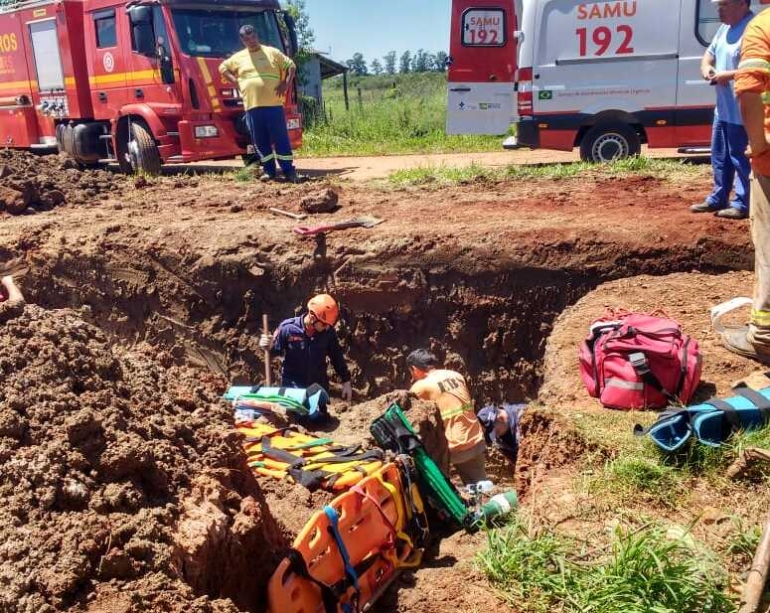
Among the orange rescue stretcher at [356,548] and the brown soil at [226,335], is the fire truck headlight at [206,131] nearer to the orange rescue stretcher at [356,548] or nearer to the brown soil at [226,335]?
the brown soil at [226,335]

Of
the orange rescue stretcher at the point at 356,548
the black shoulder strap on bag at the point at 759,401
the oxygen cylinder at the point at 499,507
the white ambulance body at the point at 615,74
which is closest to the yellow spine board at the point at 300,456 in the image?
the orange rescue stretcher at the point at 356,548

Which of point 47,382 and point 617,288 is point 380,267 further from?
point 47,382

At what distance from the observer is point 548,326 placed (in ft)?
24.1

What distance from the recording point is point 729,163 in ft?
23.2

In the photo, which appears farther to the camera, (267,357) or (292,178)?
(292,178)

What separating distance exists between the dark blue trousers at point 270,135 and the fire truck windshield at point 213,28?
1892 mm

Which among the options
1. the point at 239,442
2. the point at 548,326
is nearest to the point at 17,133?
the point at 548,326

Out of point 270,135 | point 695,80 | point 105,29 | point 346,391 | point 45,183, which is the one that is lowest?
point 346,391

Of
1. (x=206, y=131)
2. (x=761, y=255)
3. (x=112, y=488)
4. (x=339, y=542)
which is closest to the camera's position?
(x=112, y=488)

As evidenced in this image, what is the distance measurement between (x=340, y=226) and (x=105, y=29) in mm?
7252

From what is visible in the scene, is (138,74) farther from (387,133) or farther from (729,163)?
(729,163)

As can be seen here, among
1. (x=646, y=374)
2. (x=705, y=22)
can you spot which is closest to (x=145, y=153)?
(x=705, y=22)

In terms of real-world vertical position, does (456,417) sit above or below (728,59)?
below

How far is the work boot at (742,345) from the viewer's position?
16.6ft
